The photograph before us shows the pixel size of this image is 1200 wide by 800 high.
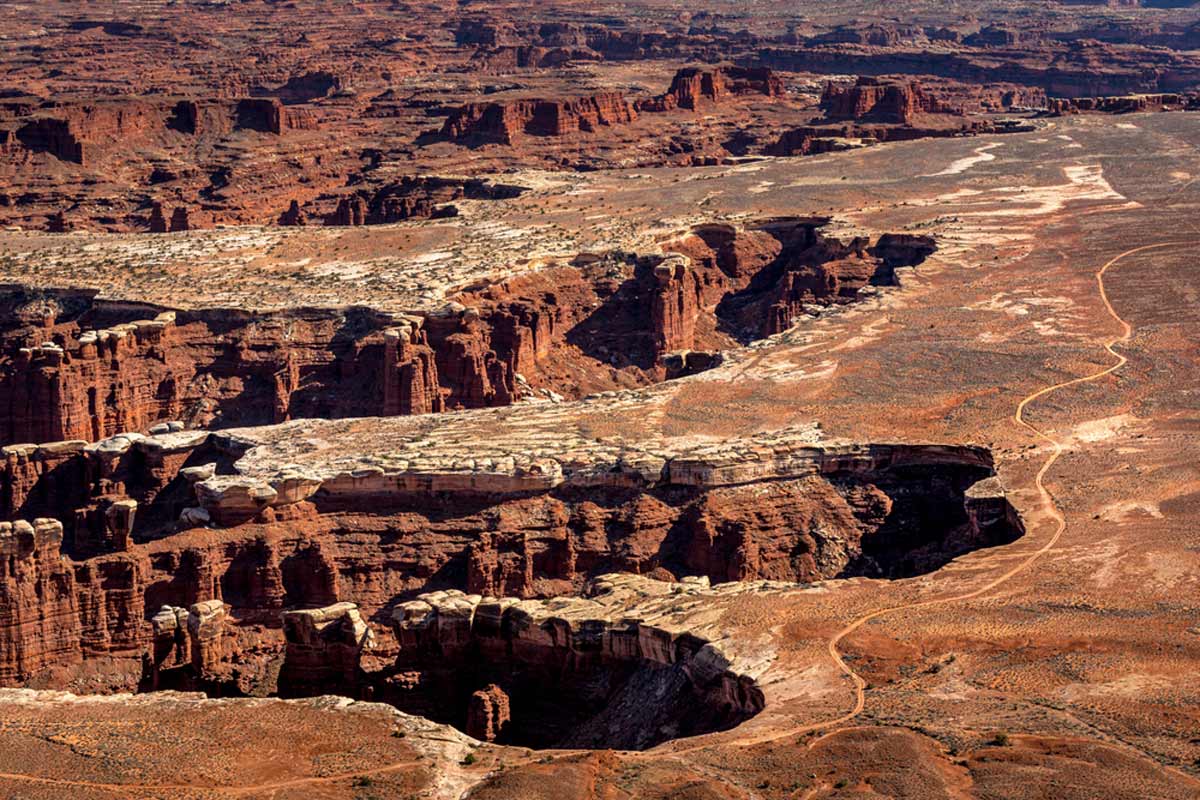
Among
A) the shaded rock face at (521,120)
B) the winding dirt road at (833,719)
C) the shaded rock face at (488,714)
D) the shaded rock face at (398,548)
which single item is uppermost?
the shaded rock face at (521,120)

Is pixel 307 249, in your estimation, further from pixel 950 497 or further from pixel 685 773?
pixel 685 773

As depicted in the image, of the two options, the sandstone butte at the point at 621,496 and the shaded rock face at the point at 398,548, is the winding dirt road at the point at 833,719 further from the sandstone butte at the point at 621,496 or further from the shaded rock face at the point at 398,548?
the shaded rock face at the point at 398,548

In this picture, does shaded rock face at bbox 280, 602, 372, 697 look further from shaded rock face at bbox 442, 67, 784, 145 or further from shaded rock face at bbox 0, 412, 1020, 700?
shaded rock face at bbox 442, 67, 784, 145

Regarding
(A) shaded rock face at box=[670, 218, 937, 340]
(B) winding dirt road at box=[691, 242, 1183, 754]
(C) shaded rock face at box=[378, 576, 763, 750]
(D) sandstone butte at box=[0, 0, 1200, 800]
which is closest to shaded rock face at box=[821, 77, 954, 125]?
(D) sandstone butte at box=[0, 0, 1200, 800]

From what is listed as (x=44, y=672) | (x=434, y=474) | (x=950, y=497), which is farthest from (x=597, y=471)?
(x=44, y=672)

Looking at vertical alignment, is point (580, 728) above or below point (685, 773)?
below

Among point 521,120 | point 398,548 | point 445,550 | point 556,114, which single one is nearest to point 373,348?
point 398,548

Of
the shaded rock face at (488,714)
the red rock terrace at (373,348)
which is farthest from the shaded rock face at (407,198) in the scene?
the shaded rock face at (488,714)

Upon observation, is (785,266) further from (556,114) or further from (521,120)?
(521,120)

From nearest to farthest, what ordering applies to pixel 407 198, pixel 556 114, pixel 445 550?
pixel 445 550 → pixel 407 198 → pixel 556 114
